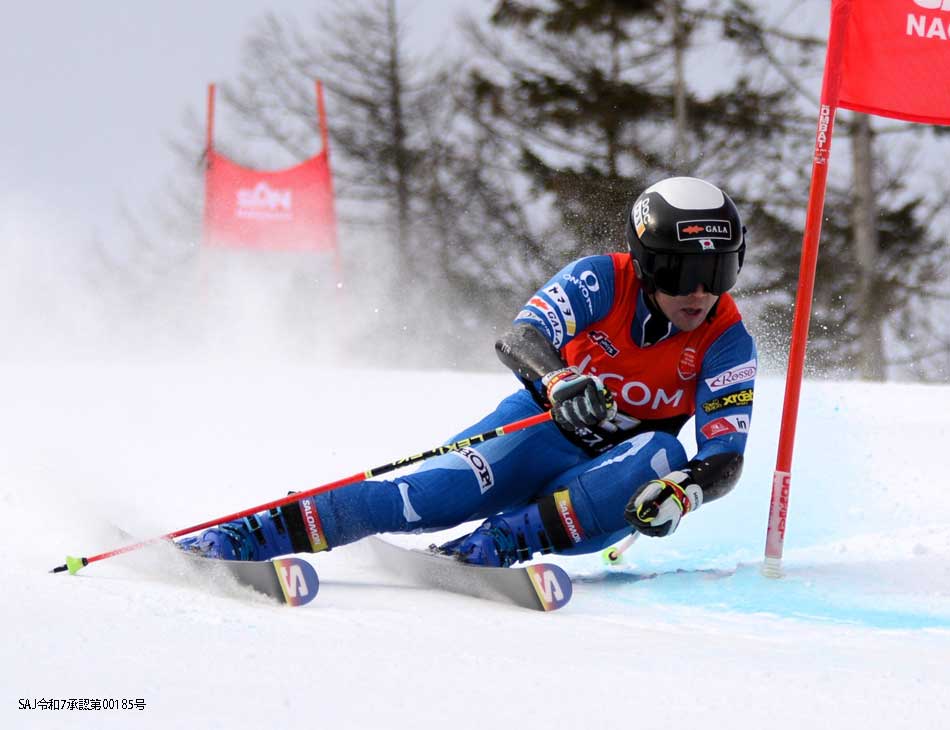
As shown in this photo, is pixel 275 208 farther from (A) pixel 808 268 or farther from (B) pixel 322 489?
(B) pixel 322 489

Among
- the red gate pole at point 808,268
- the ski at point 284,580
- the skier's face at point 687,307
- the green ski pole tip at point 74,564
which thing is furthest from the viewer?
the red gate pole at point 808,268

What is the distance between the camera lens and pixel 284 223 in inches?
656

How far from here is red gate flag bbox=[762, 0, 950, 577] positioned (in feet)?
12.6

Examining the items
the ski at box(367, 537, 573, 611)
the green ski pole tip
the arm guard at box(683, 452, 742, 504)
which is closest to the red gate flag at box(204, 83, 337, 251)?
the ski at box(367, 537, 573, 611)

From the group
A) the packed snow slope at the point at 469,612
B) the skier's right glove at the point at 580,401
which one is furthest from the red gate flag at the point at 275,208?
the skier's right glove at the point at 580,401

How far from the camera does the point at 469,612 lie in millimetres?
2576

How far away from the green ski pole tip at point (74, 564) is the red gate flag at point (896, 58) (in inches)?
117

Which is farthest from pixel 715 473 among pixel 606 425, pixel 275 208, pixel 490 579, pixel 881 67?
pixel 275 208

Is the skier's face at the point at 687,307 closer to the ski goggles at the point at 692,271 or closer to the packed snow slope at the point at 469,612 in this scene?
the ski goggles at the point at 692,271

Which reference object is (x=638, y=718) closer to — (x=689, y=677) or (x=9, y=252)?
(x=689, y=677)

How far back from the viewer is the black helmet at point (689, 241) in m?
3.15

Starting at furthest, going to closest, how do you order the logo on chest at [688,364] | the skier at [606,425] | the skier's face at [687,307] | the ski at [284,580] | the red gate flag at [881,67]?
the red gate flag at [881,67] → the logo on chest at [688,364] → the skier's face at [687,307] → the skier at [606,425] → the ski at [284,580]

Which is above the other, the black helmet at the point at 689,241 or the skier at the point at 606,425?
the black helmet at the point at 689,241

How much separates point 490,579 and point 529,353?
682 mm
